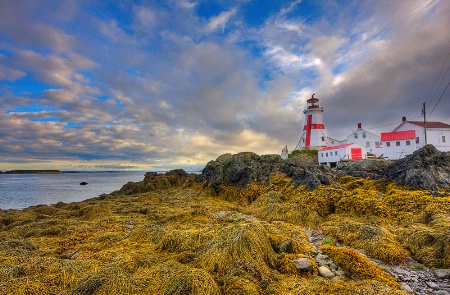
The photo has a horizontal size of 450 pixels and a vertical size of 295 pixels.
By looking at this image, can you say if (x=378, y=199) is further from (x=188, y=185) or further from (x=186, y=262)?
(x=188, y=185)

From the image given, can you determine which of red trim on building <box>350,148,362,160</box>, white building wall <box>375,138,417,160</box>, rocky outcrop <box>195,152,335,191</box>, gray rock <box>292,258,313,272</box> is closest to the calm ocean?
rocky outcrop <box>195,152,335,191</box>

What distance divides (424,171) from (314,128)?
89.2ft

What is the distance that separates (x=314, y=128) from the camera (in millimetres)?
37094

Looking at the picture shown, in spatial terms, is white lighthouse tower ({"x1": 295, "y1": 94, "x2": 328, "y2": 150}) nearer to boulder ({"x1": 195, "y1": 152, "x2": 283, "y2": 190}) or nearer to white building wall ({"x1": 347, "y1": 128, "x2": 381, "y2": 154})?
white building wall ({"x1": 347, "y1": 128, "x2": 381, "y2": 154})

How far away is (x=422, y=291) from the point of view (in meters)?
4.03

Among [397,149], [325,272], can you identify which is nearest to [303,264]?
[325,272]

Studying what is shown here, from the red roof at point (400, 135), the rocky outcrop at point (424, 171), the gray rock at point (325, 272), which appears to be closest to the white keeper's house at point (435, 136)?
the red roof at point (400, 135)

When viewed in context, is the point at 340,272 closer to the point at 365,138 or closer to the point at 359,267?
the point at 359,267

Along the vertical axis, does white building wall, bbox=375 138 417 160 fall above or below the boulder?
above

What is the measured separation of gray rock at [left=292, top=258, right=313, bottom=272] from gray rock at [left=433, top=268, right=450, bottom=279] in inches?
91.8

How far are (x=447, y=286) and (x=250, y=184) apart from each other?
10677 millimetres

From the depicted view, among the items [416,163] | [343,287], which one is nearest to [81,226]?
[343,287]

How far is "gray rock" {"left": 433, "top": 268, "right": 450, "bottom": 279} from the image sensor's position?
4.50 meters

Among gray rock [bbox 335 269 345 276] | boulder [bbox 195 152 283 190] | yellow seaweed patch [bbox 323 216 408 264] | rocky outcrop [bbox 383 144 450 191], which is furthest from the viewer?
boulder [bbox 195 152 283 190]
